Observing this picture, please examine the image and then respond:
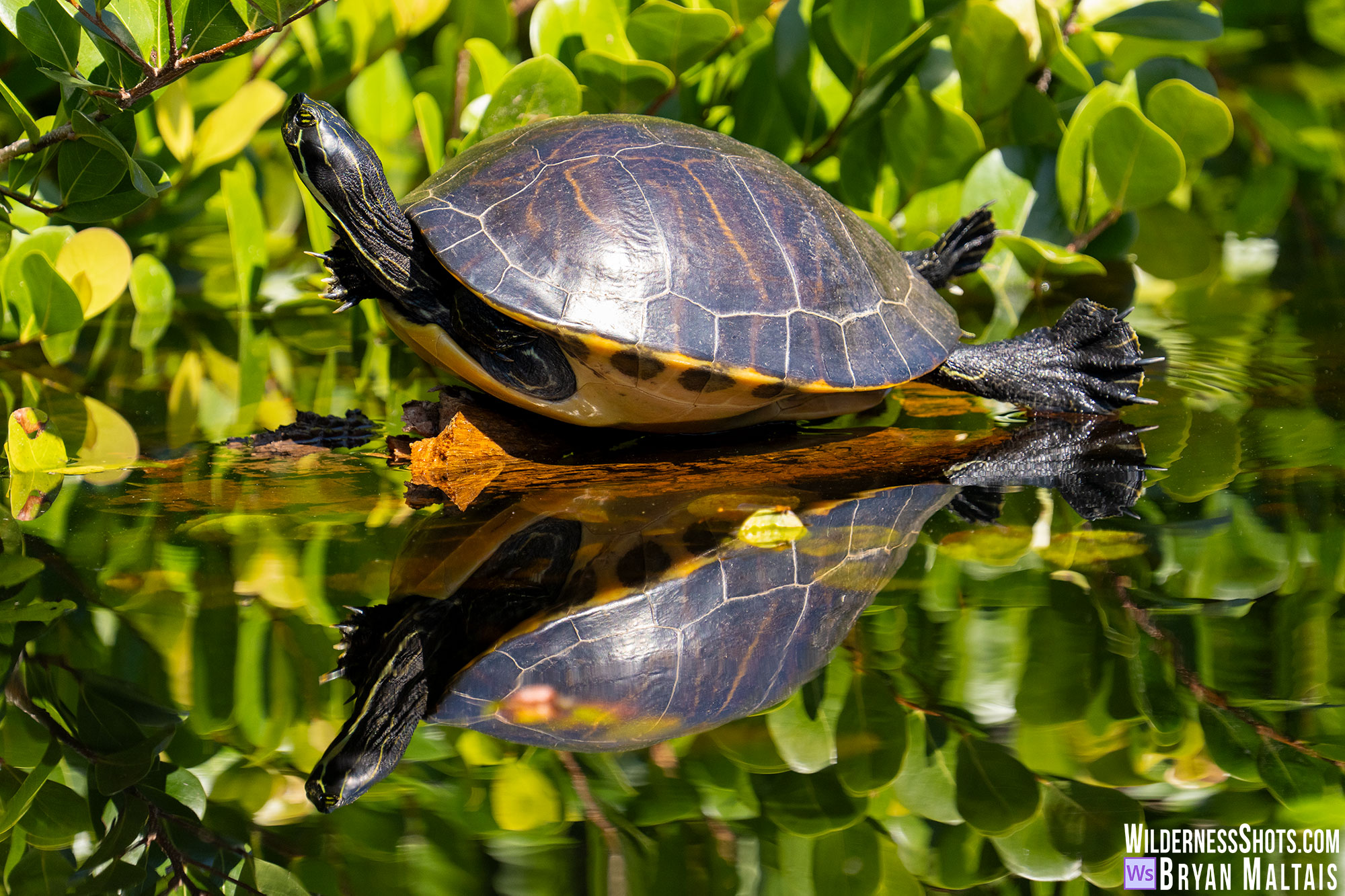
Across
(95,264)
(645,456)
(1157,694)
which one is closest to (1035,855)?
(1157,694)

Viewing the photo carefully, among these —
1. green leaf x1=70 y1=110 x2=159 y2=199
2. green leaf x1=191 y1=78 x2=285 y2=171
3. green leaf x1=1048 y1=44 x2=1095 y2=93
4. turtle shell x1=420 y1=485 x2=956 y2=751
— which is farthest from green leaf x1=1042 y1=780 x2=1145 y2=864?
green leaf x1=1048 y1=44 x2=1095 y2=93

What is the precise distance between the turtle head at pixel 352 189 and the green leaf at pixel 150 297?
1278 mm

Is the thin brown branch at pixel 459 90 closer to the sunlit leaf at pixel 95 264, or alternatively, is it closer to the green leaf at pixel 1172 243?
the sunlit leaf at pixel 95 264

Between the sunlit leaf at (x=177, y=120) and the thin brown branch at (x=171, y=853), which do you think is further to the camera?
the sunlit leaf at (x=177, y=120)

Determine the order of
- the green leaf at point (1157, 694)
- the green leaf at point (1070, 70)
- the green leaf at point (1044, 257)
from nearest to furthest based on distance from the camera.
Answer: the green leaf at point (1157, 694), the green leaf at point (1044, 257), the green leaf at point (1070, 70)

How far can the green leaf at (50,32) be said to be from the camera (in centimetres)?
149

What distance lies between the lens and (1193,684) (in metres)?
1.05

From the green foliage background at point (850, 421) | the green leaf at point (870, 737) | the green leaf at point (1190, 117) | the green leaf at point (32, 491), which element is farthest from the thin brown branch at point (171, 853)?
the green leaf at point (1190, 117)

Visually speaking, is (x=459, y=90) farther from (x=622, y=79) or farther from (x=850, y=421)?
(x=850, y=421)

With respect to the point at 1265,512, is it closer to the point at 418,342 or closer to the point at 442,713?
the point at 442,713

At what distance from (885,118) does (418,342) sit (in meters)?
1.71

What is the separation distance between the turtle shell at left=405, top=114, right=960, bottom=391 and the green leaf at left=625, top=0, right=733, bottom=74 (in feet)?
1.90

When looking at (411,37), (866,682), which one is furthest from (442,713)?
(411,37)

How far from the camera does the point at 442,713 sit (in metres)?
0.98
